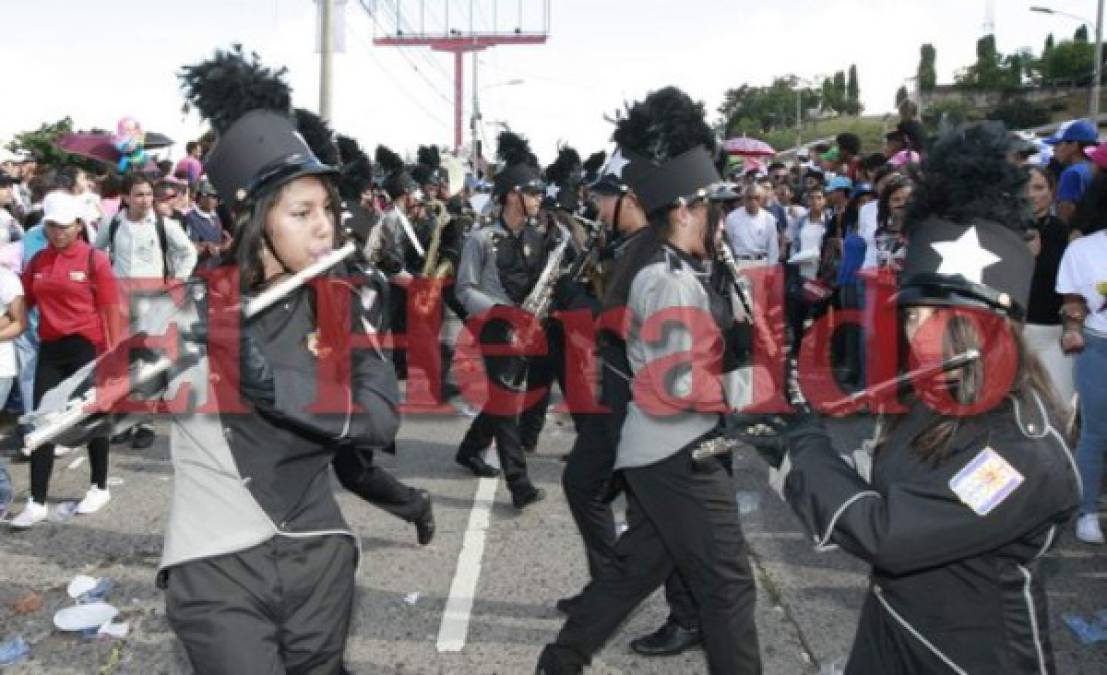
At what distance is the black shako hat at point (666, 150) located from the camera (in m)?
3.80

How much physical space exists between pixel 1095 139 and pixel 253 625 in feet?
26.9

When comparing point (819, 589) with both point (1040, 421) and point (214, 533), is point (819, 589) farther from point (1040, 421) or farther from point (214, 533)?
point (214, 533)

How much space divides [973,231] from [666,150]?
1.96 metres

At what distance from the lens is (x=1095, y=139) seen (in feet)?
27.6

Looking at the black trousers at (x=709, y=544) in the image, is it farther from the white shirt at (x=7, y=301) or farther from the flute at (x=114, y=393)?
the white shirt at (x=7, y=301)

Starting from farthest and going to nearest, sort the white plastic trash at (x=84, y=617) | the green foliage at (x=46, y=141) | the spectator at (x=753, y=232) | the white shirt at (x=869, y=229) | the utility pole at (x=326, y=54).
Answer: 1. the green foliage at (x=46, y=141)
2. the utility pole at (x=326, y=54)
3. the spectator at (x=753, y=232)
4. the white shirt at (x=869, y=229)
5. the white plastic trash at (x=84, y=617)

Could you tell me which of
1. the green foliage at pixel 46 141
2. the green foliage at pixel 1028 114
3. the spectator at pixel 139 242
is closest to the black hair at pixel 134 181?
the spectator at pixel 139 242

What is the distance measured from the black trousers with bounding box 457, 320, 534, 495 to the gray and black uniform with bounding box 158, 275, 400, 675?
3663 mm

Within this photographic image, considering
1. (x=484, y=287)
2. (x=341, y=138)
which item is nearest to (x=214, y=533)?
(x=484, y=287)

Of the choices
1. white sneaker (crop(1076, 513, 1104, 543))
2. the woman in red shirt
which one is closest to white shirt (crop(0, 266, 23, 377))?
the woman in red shirt

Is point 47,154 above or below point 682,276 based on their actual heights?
above

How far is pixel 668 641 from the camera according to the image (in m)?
4.38

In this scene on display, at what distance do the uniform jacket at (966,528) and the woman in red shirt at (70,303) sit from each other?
5.25 m

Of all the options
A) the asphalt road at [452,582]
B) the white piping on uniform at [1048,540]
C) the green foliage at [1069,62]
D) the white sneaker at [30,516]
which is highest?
the green foliage at [1069,62]
